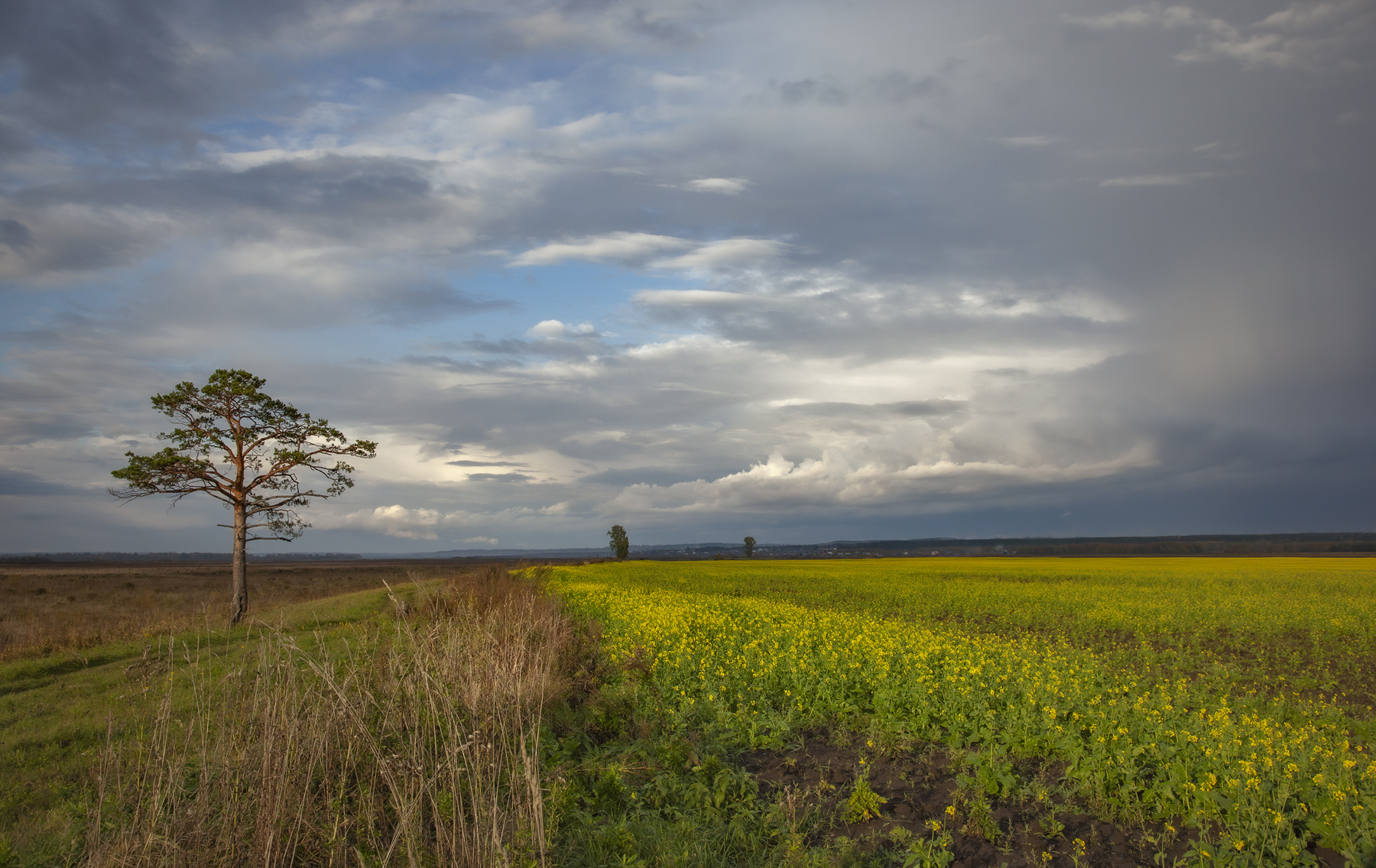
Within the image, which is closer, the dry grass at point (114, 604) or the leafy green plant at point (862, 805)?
the leafy green plant at point (862, 805)

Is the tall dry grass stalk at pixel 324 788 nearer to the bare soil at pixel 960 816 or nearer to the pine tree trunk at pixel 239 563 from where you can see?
the bare soil at pixel 960 816

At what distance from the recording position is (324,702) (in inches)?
244

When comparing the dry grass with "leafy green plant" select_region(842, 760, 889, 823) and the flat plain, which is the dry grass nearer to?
the flat plain

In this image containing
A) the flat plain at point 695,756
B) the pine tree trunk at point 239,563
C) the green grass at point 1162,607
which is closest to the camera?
the flat plain at point 695,756

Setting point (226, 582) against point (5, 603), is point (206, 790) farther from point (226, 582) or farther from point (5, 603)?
point (226, 582)

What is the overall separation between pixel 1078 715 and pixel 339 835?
661cm

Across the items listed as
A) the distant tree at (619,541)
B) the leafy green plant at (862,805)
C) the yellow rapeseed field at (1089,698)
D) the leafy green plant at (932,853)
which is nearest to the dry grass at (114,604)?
the leafy green plant at (862,805)

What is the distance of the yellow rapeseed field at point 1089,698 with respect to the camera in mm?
5285

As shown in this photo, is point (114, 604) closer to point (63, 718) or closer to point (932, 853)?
point (63, 718)

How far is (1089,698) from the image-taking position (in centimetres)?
776

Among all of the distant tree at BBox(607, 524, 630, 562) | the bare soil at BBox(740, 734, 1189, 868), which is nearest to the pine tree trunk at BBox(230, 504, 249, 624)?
the bare soil at BBox(740, 734, 1189, 868)

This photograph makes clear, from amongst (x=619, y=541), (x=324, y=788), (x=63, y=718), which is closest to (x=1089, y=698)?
(x=324, y=788)

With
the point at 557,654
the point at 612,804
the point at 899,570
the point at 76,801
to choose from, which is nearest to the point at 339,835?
the point at 612,804

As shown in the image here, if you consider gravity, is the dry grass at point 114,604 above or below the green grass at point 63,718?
below
